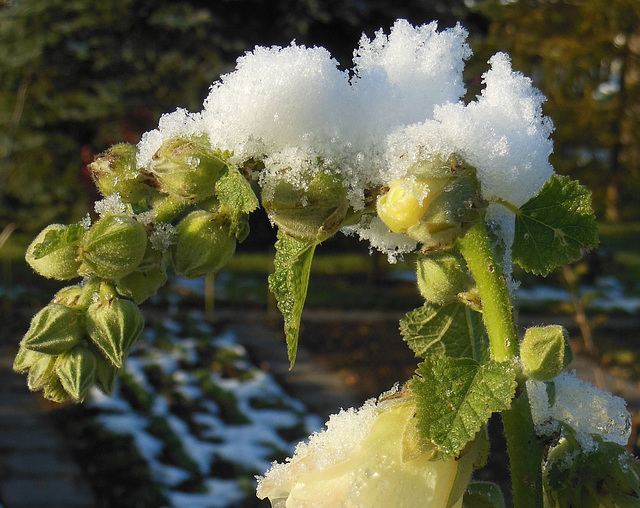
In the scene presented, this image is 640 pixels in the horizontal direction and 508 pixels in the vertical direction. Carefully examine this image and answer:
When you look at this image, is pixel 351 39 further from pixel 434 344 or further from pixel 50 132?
pixel 434 344

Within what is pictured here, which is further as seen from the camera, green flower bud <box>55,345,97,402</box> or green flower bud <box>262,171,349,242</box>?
green flower bud <box>55,345,97,402</box>

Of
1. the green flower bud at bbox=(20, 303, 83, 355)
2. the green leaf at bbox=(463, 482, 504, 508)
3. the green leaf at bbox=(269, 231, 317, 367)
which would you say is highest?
the green leaf at bbox=(269, 231, 317, 367)

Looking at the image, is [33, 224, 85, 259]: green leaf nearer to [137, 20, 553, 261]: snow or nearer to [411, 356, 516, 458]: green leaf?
[137, 20, 553, 261]: snow

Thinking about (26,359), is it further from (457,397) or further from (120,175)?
(457,397)

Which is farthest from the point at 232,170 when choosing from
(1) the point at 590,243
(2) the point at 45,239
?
(1) the point at 590,243

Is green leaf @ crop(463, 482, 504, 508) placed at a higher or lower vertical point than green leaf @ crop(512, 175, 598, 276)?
lower

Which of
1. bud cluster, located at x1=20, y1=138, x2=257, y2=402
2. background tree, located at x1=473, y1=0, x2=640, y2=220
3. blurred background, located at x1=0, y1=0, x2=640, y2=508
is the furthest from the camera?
background tree, located at x1=473, y1=0, x2=640, y2=220

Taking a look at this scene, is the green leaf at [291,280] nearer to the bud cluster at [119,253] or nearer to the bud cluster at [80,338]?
the bud cluster at [119,253]

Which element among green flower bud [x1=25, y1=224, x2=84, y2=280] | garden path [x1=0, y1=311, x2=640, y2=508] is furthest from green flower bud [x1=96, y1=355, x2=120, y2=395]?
garden path [x1=0, y1=311, x2=640, y2=508]
